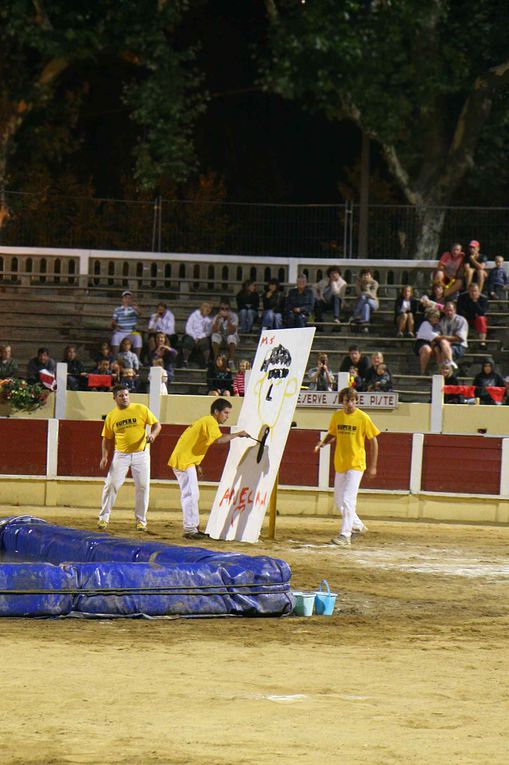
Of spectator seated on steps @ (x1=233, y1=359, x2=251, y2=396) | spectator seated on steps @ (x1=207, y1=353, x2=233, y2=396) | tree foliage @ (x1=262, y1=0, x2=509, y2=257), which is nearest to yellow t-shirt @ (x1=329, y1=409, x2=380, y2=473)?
spectator seated on steps @ (x1=233, y1=359, x2=251, y2=396)

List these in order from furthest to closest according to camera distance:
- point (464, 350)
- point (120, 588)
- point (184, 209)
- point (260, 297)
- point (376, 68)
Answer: point (184, 209)
point (376, 68)
point (260, 297)
point (464, 350)
point (120, 588)

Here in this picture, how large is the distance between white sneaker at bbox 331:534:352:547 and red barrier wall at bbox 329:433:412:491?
4.17 m

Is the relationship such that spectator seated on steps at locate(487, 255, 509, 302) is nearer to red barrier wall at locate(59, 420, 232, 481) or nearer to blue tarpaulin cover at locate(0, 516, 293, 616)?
red barrier wall at locate(59, 420, 232, 481)

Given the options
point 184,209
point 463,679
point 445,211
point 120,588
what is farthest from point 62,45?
point 463,679

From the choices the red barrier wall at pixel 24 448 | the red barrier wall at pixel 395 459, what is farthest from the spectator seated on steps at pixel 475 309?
the red barrier wall at pixel 24 448

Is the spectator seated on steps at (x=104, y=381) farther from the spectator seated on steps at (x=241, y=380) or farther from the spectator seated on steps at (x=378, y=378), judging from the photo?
the spectator seated on steps at (x=378, y=378)

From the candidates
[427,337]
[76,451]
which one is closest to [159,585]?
[76,451]

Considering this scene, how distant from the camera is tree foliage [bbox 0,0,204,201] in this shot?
93.1 ft

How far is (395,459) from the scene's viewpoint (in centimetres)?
2031

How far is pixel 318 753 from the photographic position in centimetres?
679

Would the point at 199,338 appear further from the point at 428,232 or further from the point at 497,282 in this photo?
the point at 428,232

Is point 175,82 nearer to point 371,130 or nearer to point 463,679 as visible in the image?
point 371,130

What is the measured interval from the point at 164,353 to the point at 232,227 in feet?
23.7

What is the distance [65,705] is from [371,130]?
22.5 meters
